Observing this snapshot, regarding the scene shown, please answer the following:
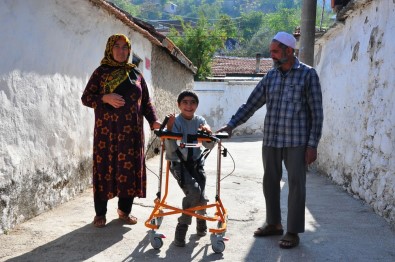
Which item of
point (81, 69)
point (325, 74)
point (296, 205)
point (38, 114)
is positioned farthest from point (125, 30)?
point (296, 205)

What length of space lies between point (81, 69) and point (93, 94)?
64.2 inches

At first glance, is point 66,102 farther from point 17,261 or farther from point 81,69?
point 17,261

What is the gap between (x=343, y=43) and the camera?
7363mm

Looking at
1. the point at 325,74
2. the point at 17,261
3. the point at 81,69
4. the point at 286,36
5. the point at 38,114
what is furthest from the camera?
the point at 325,74

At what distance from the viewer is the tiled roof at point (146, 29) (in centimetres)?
606

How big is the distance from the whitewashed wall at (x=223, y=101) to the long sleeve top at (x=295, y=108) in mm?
17357

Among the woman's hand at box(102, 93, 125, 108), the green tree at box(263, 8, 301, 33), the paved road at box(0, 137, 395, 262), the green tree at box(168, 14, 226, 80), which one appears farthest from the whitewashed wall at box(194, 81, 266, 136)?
the green tree at box(263, 8, 301, 33)

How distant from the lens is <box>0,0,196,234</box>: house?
154 inches

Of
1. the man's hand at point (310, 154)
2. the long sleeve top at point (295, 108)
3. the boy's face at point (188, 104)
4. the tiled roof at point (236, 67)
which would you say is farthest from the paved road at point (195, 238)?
the tiled roof at point (236, 67)

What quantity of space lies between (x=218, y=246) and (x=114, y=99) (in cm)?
154

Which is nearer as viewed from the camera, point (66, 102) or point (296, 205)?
point (296, 205)

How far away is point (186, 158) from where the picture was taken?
372 cm

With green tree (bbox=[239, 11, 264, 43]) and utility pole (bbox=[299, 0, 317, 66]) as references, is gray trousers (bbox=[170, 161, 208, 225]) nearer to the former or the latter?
utility pole (bbox=[299, 0, 317, 66])

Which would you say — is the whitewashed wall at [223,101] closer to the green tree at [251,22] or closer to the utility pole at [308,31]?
the utility pole at [308,31]
